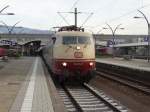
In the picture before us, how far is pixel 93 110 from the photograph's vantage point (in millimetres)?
15859

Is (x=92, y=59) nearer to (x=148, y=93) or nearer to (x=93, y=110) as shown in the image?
(x=148, y=93)

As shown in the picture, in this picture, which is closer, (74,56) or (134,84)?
(74,56)

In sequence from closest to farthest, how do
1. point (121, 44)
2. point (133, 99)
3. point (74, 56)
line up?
1. point (133, 99)
2. point (74, 56)
3. point (121, 44)

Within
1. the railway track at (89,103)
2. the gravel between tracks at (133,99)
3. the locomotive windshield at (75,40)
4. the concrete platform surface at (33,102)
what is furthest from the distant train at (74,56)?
→ the concrete platform surface at (33,102)

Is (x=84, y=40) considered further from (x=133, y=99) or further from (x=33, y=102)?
(x=33, y=102)

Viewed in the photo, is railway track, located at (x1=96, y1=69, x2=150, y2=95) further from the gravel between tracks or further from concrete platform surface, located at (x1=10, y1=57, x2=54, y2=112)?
concrete platform surface, located at (x1=10, y1=57, x2=54, y2=112)

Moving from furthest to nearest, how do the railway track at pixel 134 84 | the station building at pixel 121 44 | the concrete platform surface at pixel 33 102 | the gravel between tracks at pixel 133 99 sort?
the station building at pixel 121 44 → the railway track at pixel 134 84 → the gravel between tracks at pixel 133 99 → the concrete platform surface at pixel 33 102

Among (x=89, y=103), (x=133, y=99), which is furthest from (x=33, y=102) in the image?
(x=133, y=99)

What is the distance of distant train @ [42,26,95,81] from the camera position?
80.9 feet

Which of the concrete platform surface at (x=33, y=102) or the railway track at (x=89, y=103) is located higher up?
the concrete platform surface at (x=33, y=102)

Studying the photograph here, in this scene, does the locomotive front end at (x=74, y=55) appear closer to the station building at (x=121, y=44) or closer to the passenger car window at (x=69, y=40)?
the passenger car window at (x=69, y=40)

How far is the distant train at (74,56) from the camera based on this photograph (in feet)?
80.9

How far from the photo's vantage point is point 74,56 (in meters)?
24.8

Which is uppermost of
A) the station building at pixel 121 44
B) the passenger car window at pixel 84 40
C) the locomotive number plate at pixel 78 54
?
the passenger car window at pixel 84 40
